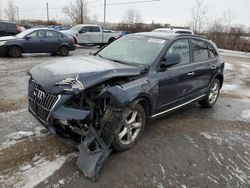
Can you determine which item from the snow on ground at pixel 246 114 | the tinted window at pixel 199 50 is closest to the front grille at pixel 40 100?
the tinted window at pixel 199 50

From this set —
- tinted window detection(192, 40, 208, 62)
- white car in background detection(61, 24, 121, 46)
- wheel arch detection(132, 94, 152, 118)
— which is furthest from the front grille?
white car in background detection(61, 24, 121, 46)

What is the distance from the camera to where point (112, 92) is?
11.5ft

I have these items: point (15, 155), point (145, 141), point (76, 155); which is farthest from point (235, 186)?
point (15, 155)

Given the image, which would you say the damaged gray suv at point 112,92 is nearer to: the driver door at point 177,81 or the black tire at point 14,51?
the driver door at point 177,81

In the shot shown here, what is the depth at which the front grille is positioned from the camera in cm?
347

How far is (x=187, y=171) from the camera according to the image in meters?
3.56

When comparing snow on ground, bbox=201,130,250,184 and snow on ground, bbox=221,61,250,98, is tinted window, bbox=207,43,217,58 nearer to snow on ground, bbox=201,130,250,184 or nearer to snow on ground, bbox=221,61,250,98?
snow on ground, bbox=201,130,250,184

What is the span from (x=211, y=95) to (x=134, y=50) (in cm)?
262

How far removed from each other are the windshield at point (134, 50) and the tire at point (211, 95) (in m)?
2.15

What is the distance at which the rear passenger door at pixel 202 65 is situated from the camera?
209 inches

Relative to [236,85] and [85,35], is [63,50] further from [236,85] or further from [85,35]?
[236,85]

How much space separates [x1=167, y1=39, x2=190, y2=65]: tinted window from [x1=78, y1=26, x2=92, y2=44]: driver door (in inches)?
611

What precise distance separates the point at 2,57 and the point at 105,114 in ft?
36.4

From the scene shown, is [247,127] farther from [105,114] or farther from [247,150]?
[105,114]
